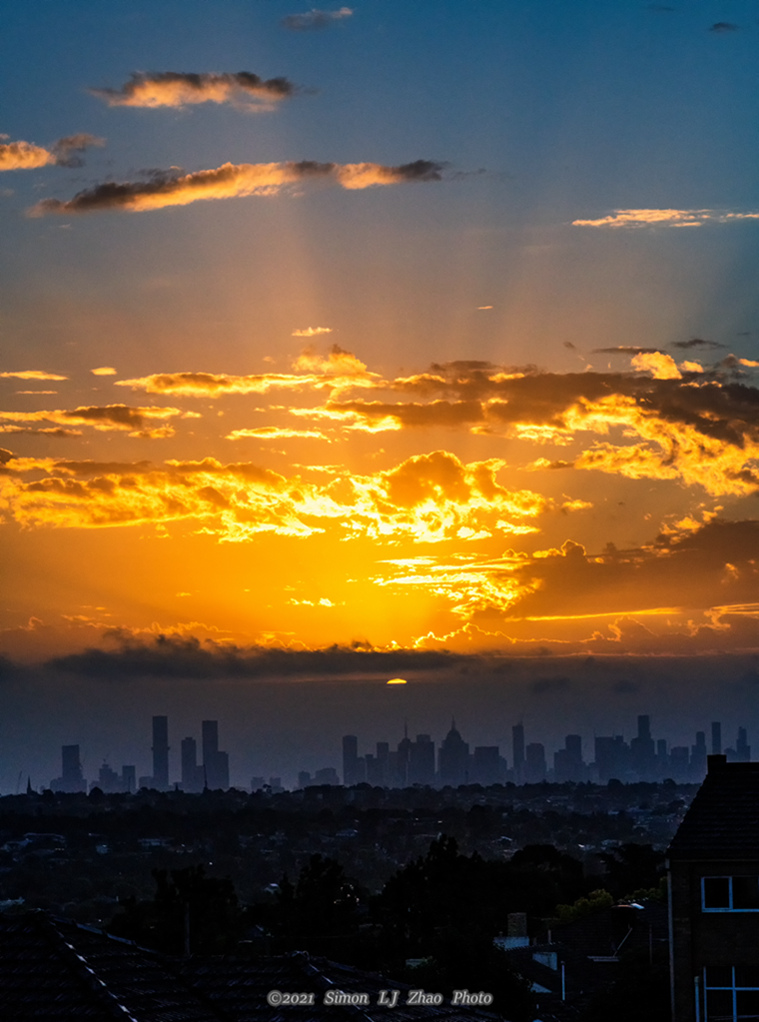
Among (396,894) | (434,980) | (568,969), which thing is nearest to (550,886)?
(396,894)

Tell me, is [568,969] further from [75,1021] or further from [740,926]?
[75,1021]

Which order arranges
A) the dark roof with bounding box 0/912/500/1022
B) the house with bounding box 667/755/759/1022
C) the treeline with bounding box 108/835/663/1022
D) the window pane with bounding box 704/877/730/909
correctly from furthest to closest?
the treeline with bounding box 108/835/663/1022
the window pane with bounding box 704/877/730/909
the house with bounding box 667/755/759/1022
the dark roof with bounding box 0/912/500/1022

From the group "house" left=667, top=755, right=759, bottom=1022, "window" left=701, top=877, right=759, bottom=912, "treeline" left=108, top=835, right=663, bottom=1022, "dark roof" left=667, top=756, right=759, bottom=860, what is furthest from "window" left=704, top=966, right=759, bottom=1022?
"treeline" left=108, top=835, right=663, bottom=1022

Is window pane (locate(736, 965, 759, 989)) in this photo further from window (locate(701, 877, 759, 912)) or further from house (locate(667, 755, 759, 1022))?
window (locate(701, 877, 759, 912))

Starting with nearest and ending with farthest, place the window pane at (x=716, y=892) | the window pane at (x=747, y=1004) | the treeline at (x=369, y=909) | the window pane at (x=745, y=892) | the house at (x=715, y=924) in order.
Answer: the window pane at (x=747, y=1004) → the house at (x=715, y=924) → the window pane at (x=745, y=892) → the window pane at (x=716, y=892) → the treeline at (x=369, y=909)

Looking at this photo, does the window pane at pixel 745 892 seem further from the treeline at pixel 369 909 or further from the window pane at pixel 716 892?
the treeline at pixel 369 909

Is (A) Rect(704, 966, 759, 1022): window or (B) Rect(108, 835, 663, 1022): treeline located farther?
(B) Rect(108, 835, 663, 1022): treeline

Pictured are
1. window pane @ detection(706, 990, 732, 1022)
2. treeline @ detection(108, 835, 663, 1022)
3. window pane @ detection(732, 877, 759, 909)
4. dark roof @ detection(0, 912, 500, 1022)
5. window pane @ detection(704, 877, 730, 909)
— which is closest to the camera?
dark roof @ detection(0, 912, 500, 1022)

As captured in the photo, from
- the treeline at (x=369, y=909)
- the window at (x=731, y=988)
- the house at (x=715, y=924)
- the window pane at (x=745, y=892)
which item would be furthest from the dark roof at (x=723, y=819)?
the treeline at (x=369, y=909)
